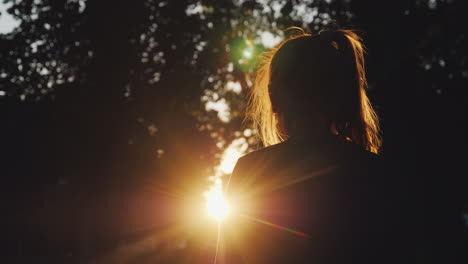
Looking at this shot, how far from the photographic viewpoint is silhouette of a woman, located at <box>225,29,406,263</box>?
1.31 metres

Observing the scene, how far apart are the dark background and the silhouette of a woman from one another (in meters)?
5.92

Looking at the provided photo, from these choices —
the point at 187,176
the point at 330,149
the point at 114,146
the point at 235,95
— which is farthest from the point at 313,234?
the point at 187,176

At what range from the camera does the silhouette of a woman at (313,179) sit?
1.31m

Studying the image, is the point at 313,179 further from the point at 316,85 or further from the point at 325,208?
the point at 316,85

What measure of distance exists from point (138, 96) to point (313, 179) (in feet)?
40.5

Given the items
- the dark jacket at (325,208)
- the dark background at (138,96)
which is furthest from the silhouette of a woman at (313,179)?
the dark background at (138,96)

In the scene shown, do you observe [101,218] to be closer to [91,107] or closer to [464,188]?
[91,107]

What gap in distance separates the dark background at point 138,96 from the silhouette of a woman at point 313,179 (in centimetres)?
592

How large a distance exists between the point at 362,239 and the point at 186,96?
39.4 feet

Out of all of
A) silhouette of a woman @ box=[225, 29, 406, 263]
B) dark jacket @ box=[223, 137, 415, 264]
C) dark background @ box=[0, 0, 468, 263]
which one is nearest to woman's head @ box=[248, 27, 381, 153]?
silhouette of a woman @ box=[225, 29, 406, 263]

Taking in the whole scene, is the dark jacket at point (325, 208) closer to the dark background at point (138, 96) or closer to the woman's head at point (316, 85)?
the woman's head at point (316, 85)

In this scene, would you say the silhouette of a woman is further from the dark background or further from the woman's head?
the dark background

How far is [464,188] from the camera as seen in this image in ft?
21.7

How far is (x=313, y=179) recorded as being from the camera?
4.50 feet
